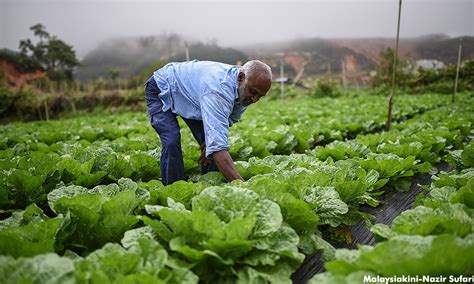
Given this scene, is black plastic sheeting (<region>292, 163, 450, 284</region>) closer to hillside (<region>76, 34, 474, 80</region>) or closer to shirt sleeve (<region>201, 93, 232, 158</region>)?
shirt sleeve (<region>201, 93, 232, 158</region>)

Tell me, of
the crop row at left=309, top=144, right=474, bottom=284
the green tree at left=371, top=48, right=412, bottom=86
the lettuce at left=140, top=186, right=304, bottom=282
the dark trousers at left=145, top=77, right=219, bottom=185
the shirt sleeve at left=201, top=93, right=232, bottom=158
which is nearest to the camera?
the crop row at left=309, top=144, right=474, bottom=284

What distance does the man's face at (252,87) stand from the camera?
2480 mm

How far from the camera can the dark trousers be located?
3041 mm

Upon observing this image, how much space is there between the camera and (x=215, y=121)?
2.38 metres

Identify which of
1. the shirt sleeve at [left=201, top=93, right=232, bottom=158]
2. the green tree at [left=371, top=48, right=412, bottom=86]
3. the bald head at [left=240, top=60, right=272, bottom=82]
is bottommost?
the green tree at [left=371, top=48, right=412, bottom=86]

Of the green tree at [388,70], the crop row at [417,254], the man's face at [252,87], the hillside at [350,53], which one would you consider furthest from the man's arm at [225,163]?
the hillside at [350,53]

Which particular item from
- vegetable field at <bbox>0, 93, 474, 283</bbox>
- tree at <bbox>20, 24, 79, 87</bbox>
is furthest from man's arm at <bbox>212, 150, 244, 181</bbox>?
tree at <bbox>20, 24, 79, 87</bbox>

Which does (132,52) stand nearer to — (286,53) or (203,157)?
(286,53)

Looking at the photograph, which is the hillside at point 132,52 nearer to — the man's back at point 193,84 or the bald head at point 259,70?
the man's back at point 193,84

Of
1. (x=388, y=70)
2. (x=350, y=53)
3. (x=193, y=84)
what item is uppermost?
(x=350, y=53)

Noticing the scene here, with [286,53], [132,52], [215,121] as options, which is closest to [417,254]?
[215,121]

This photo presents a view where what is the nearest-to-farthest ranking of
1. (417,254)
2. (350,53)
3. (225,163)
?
(417,254) → (225,163) → (350,53)

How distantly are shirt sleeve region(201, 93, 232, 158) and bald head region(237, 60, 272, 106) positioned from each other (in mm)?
206

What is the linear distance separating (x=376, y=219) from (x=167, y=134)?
2040 millimetres
